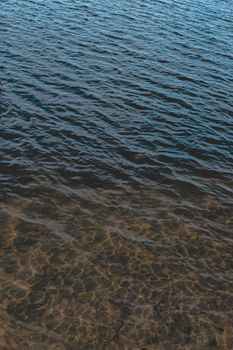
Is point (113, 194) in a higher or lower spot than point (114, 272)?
higher

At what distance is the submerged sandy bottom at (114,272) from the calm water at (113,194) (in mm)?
47

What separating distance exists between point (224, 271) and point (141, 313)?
176 inches

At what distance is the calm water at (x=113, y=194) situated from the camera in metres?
15.1

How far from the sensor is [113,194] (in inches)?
835

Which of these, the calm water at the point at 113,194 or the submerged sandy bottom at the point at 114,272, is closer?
the submerged sandy bottom at the point at 114,272

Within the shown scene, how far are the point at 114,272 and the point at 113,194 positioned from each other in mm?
5210

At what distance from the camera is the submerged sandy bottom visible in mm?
14555

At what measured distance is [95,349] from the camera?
1395cm

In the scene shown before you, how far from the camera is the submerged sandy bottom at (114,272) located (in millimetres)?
14555

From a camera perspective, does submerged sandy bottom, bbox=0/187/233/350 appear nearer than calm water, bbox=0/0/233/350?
Yes

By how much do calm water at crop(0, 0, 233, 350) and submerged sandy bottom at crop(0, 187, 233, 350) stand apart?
5 cm

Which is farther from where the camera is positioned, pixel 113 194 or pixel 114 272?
pixel 113 194

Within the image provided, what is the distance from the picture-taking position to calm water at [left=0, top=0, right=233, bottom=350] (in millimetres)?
15062

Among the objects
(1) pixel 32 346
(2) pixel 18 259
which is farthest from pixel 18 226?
(1) pixel 32 346
